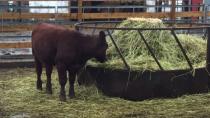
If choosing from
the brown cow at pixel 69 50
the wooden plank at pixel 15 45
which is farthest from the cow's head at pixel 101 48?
the wooden plank at pixel 15 45

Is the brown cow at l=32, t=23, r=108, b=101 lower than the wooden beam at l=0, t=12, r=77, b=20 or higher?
lower

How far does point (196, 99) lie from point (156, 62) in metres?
0.92

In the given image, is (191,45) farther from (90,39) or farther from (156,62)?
(90,39)

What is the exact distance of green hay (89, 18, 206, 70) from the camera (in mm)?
9164

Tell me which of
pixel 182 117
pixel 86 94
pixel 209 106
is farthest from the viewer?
pixel 86 94

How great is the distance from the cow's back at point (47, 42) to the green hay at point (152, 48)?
0.95m

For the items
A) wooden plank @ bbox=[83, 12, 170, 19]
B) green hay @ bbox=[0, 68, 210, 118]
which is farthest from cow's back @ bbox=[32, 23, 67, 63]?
wooden plank @ bbox=[83, 12, 170, 19]

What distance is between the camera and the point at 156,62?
8.83 meters

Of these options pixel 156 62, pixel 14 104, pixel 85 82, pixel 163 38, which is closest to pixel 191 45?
pixel 163 38

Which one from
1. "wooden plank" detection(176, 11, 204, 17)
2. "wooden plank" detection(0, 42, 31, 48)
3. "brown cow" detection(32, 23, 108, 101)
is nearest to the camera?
"brown cow" detection(32, 23, 108, 101)

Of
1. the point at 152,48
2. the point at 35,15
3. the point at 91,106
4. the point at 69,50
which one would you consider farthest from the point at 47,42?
the point at 35,15

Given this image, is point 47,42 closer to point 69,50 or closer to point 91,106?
point 69,50

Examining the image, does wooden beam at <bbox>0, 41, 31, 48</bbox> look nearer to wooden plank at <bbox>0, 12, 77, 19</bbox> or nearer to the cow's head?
wooden plank at <bbox>0, 12, 77, 19</bbox>

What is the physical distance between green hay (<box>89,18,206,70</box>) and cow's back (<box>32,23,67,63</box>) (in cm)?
95
